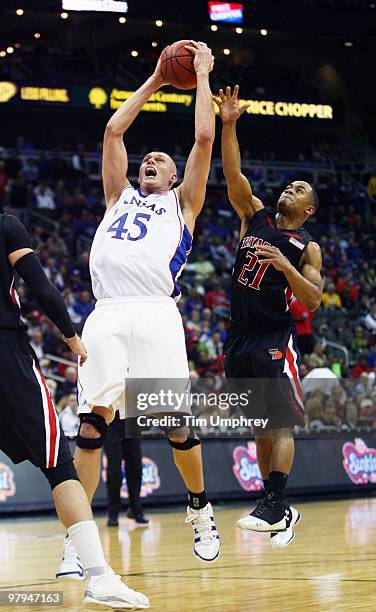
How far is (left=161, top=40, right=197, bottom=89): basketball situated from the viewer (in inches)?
293

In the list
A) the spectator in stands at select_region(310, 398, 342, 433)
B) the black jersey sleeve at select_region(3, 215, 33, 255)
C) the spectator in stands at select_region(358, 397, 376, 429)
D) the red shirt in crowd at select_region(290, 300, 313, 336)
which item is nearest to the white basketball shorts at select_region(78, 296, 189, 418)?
the black jersey sleeve at select_region(3, 215, 33, 255)

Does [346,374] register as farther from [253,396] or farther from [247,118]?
[253,396]

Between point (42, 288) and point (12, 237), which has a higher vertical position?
point (12, 237)

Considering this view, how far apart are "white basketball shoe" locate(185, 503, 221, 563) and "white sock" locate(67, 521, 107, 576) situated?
1483mm

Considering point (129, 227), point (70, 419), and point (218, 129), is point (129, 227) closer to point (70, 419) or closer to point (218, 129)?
point (70, 419)

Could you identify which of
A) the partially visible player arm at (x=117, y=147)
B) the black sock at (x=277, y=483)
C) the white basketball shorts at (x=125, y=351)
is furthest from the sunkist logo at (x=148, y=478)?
the white basketball shorts at (x=125, y=351)

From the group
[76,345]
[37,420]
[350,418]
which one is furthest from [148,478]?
[37,420]

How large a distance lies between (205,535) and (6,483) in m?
6.34

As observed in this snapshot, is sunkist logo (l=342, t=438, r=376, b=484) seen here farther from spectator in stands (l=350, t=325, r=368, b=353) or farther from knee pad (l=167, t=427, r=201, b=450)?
knee pad (l=167, t=427, r=201, b=450)

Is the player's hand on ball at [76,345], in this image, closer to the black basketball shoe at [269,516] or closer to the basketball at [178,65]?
the black basketball shoe at [269,516]

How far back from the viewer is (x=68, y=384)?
52.4 feet

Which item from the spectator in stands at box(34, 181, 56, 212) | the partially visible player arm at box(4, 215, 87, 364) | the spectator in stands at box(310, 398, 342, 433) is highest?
the spectator in stands at box(34, 181, 56, 212)

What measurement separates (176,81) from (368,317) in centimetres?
1555

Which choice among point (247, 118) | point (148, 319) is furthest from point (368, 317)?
point (148, 319)
